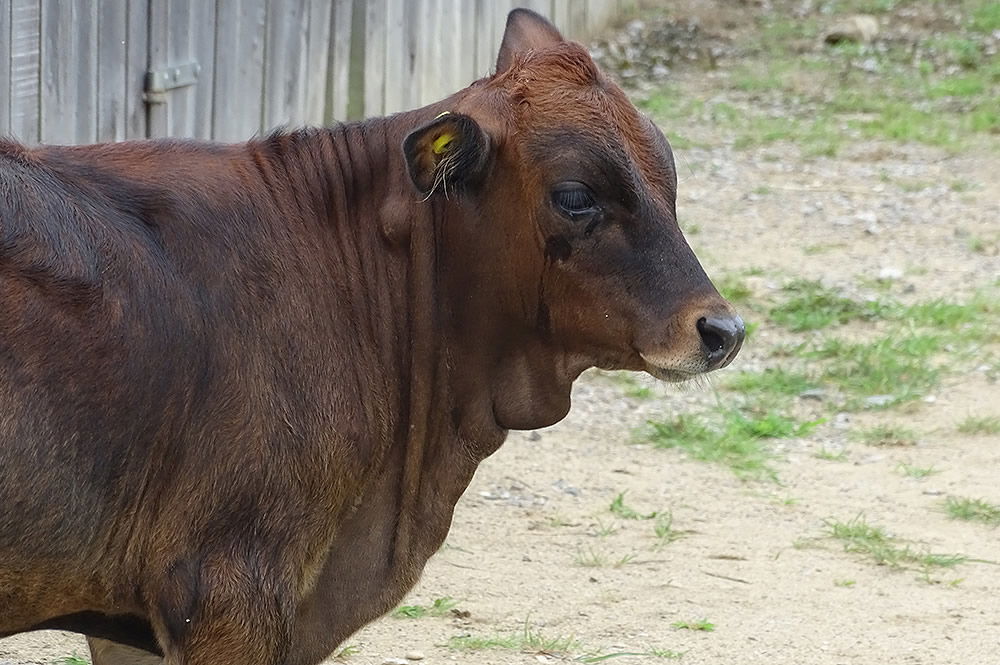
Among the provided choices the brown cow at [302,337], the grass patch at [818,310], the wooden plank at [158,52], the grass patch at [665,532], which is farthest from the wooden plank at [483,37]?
the brown cow at [302,337]

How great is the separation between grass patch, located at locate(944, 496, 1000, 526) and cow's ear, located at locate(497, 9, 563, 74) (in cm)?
296

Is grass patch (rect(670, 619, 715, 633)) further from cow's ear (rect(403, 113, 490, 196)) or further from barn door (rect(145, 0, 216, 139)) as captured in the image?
barn door (rect(145, 0, 216, 139))

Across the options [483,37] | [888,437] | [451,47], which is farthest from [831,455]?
[483,37]

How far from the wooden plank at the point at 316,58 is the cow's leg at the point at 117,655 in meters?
4.65

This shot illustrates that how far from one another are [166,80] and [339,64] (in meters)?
2.12

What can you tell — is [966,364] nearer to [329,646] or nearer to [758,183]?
[758,183]

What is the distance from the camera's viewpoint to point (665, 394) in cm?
772

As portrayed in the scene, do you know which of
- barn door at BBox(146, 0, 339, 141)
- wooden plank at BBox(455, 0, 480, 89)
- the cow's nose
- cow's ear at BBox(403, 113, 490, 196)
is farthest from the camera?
wooden plank at BBox(455, 0, 480, 89)

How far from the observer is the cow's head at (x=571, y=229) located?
12.9ft

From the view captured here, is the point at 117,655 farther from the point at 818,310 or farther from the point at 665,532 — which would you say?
the point at 818,310

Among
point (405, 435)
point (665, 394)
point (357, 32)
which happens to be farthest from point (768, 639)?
point (357, 32)

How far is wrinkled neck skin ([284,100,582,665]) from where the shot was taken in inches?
157

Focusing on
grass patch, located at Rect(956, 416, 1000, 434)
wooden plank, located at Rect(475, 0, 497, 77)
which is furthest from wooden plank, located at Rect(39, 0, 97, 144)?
wooden plank, located at Rect(475, 0, 497, 77)

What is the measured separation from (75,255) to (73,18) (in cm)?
295
